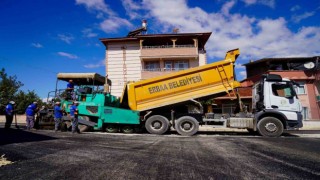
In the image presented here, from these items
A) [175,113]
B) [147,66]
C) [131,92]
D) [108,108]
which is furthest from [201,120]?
[147,66]

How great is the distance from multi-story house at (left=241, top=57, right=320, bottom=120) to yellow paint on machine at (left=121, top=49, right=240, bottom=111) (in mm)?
16390

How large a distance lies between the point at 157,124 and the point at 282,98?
5.65 m

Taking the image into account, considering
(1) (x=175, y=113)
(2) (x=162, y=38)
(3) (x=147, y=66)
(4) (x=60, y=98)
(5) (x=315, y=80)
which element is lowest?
(1) (x=175, y=113)

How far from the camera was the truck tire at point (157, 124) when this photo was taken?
10898 mm

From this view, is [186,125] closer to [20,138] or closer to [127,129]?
[127,129]

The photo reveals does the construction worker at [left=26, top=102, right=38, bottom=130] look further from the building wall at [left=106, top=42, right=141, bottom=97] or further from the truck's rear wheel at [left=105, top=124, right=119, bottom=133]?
the building wall at [left=106, top=42, right=141, bottom=97]

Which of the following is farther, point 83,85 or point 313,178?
point 83,85

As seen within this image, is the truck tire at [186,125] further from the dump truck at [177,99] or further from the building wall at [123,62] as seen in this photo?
the building wall at [123,62]

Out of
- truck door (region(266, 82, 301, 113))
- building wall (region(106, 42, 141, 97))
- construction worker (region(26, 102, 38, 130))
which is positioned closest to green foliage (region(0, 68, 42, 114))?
building wall (region(106, 42, 141, 97))

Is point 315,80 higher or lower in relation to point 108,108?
higher

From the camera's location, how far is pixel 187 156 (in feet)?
17.0

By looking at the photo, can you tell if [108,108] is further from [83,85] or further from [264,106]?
[264,106]

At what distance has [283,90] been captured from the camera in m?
10.5

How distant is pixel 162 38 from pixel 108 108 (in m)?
16.0
